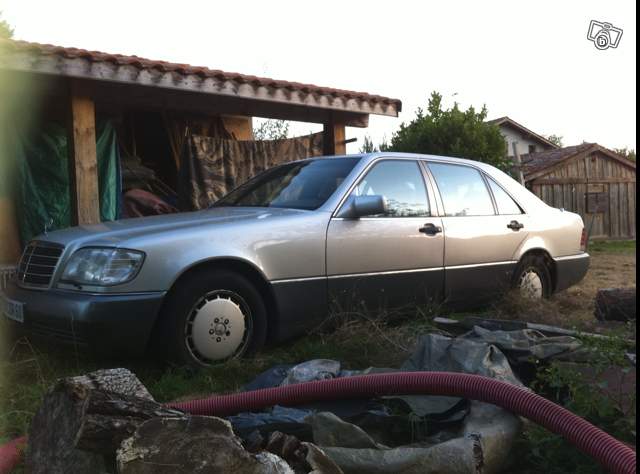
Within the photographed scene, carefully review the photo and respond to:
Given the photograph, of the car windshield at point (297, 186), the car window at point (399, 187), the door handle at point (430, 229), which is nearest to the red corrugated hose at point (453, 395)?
the car windshield at point (297, 186)

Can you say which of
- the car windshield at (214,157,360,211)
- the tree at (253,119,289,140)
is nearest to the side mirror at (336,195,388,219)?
the car windshield at (214,157,360,211)

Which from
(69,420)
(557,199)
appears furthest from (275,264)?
(557,199)

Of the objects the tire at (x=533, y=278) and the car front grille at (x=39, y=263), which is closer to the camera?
the car front grille at (x=39, y=263)

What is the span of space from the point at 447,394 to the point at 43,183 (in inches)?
261

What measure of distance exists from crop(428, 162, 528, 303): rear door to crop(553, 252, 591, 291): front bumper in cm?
67

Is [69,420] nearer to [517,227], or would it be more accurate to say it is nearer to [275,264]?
[275,264]

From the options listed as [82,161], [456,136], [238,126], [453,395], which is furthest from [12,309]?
[456,136]

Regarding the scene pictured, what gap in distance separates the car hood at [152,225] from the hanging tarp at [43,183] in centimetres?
358

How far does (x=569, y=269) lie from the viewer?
6.24m

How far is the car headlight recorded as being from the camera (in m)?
3.61

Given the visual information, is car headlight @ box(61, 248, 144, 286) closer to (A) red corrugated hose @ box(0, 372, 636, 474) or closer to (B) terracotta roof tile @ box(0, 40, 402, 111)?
(A) red corrugated hose @ box(0, 372, 636, 474)

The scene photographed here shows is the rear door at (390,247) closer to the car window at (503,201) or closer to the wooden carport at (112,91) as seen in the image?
the car window at (503,201)

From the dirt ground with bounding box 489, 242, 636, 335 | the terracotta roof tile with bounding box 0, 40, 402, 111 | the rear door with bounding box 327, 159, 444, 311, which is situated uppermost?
the terracotta roof tile with bounding box 0, 40, 402, 111

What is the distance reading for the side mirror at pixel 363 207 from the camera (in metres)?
4.40
